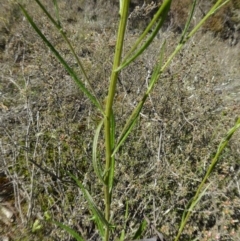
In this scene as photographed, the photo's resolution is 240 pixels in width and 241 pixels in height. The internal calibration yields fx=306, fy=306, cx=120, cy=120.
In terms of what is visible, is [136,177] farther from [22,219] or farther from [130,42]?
[130,42]

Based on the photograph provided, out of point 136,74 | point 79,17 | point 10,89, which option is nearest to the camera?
point 136,74

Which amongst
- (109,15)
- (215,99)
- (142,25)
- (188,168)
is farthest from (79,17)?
(188,168)

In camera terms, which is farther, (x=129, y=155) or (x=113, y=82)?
(x=129, y=155)

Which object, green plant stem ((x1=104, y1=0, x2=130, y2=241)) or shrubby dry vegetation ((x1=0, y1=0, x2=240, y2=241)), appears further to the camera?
shrubby dry vegetation ((x1=0, y1=0, x2=240, y2=241))

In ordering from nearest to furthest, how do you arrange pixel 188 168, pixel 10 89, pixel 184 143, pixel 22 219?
pixel 22 219
pixel 188 168
pixel 184 143
pixel 10 89

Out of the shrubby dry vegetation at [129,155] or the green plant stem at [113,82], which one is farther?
the shrubby dry vegetation at [129,155]

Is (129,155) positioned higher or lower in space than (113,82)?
lower

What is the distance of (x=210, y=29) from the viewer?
603 centimetres

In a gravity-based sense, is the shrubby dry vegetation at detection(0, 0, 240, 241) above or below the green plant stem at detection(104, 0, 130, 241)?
below

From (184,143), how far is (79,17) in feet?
12.0

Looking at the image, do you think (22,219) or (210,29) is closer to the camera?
(22,219)

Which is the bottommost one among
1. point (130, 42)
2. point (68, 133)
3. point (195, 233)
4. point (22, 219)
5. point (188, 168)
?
point (22, 219)

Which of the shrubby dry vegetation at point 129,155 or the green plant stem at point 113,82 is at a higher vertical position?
the green plant stem at point 113,82

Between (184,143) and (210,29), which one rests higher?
(210,29)
